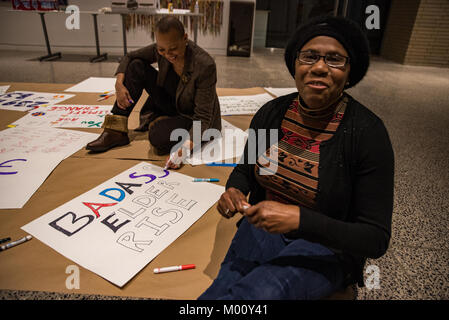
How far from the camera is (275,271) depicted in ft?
2.24

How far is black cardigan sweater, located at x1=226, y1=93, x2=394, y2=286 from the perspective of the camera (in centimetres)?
67

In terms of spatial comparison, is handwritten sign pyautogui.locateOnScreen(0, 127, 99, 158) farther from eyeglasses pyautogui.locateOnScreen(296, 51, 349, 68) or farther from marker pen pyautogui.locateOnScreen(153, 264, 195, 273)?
eyeglasses pyautogui.locateOnScreen(296, 51, 349, 68)

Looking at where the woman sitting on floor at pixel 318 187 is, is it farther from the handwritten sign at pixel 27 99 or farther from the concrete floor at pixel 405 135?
the handwritten sign at pixel 27 99

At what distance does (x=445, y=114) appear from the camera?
2891mm

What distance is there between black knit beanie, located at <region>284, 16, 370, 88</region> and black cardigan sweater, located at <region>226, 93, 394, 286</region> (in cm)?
10

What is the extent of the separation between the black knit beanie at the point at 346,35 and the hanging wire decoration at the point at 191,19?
5.02 m

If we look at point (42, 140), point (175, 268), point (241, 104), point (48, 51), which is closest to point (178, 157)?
point (175, 268)

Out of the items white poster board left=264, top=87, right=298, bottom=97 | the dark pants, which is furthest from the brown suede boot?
white poster board left=264, top=87, right=298, bottom=97

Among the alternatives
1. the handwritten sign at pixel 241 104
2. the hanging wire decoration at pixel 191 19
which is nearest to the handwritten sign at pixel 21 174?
the handwritten sign at pixel 241 104

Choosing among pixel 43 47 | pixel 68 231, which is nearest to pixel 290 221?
pixel 68 231

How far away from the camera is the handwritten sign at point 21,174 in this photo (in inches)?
48.3

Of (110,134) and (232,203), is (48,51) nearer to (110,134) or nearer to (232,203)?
(110,134)

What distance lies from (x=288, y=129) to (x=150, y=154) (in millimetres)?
1045
